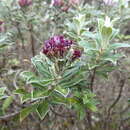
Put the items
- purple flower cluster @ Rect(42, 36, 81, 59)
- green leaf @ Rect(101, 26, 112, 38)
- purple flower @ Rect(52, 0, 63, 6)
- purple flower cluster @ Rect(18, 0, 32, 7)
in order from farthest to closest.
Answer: purple flower cluster @ Rect(18, 0, 32, 7)
purple flower @ Rect(52, 0, 63, 6)
green leaf @ Rect(101, 26, 112, 38)
purple flower cluster @ Rect(42, 36, 81, 59)

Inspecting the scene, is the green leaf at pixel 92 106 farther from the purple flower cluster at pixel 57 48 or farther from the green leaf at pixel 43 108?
the purple flower cluster at pixel 57 48

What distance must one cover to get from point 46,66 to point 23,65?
59.3 inches

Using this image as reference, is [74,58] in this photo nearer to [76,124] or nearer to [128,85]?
[76,124]

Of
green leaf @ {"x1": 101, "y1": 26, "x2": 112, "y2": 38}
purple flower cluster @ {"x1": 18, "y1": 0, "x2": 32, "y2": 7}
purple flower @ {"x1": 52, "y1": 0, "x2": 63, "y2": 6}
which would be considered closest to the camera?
green leaf @ {"x1": 101, "y1": 26, "x2": 112, "y2": 38}

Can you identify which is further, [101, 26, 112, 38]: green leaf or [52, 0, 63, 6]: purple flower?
[52, 0, 63, 6]: purple flower

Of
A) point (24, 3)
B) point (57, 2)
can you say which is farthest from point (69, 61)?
point (24, 3)

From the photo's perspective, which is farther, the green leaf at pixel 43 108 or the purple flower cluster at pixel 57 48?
the green leaf at pixel 43 108

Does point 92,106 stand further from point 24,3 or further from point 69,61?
point 24,3

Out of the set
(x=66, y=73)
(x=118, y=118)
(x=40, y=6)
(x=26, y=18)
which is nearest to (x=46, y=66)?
(x=66, y=73)

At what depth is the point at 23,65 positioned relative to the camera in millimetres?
3127

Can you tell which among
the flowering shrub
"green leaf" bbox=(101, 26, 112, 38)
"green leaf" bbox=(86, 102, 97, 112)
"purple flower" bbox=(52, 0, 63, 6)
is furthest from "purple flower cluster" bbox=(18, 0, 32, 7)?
"green leaf" bbox=(86, 102, 97, 112)

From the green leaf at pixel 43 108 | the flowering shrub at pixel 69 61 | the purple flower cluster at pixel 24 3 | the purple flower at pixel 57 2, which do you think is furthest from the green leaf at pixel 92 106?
the purple flower cluster at pixel 24 3

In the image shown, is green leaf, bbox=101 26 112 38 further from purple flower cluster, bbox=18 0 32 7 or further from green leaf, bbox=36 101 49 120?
purple flower cluster, bbox=18 0 32 7

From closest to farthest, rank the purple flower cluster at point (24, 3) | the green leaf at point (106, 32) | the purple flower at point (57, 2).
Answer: the green leaf at point (106, 32) → the purple flower at point (57, 2) → the purple flower cluster at point (24, 3)
